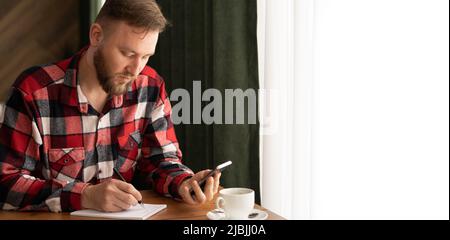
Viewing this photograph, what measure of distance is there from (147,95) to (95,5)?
0.72 metres

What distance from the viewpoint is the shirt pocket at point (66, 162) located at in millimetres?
1695

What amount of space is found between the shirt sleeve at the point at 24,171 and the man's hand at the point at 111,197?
41mm

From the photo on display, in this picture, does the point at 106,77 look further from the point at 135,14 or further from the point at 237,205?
the point at 237,205

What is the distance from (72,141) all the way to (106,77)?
0.23 meters

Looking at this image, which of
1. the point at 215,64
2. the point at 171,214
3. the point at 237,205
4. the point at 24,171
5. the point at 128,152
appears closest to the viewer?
the point at 237,205

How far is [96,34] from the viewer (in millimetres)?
1700

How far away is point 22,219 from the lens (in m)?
1.40

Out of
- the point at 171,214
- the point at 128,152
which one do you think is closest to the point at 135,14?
the point at 128,152

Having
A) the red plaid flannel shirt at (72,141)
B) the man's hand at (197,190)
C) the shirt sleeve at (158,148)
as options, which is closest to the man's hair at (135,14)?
the red plaid flannel shirt at (72,141)

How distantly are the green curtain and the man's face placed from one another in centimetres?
59

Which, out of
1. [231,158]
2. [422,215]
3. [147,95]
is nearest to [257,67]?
[231,158]

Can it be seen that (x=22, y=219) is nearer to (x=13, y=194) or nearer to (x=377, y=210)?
(x=13, y=194)

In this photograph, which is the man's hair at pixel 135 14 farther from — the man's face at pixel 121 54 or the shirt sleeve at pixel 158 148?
the shirt sleeve at pixel 158 148

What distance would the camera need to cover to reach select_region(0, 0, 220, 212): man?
4.98 ft
